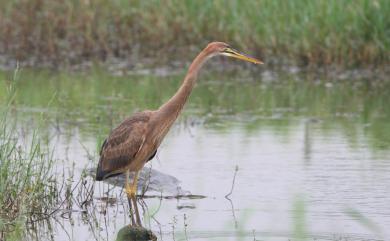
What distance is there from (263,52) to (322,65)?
0.84 m

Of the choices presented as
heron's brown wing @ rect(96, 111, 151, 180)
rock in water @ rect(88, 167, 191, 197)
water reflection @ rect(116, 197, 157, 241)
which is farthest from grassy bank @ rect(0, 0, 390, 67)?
water reflection @ rect(116, 197, 157, 241)

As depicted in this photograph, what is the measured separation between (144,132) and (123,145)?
0.20 m

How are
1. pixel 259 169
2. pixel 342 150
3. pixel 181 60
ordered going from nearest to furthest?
1. pixel 259 169
2. pixel 342 150
3. pixel 181 60

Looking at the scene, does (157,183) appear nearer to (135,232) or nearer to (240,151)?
(135,232)

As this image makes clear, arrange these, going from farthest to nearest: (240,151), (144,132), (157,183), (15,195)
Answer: (240,151) < (157,183) < (144,132) < (15,195)

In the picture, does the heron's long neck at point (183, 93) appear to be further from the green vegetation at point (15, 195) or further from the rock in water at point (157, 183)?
the green vegetation at point (15, 195)

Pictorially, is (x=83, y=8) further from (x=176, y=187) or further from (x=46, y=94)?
(x=176, y=187)

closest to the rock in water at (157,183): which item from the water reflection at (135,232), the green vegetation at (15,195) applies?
the water reflection at (135,232)

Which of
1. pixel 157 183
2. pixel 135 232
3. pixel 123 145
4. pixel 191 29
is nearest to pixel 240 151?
pixel 157 183

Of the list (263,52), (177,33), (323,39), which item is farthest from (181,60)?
(323,39)

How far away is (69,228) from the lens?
715 cm

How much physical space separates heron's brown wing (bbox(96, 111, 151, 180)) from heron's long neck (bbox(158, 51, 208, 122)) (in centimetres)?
19

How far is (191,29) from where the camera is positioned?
15.2 metres

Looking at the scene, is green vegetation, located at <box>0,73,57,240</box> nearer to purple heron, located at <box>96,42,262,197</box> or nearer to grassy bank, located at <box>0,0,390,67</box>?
purple heron, located at <box>96,42,262,197</box>
